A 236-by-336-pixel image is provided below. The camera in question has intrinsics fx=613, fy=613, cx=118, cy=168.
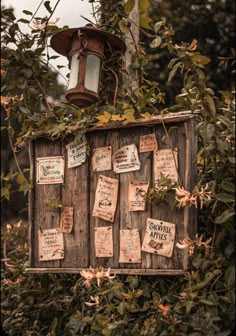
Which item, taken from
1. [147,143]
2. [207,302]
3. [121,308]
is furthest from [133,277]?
[147,143]

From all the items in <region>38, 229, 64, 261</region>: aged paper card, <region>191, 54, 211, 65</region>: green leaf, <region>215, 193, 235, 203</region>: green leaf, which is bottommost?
<region>38, 229, 64, 261</region>: aged paper card

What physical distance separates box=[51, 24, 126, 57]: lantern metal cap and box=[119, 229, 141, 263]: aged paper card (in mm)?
878

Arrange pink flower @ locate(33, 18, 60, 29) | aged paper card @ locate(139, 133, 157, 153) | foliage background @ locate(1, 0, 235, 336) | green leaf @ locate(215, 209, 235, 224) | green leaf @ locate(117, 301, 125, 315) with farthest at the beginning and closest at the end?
pink flower @ locate(33, 18, 60, 29) < aged paper card @ locate(139, 133, 157, 153) < green leaf @ locate(117, 301, 125, 315) < foliage background @ locate(1, 0, 235, 336) < green leaf @ locate(215, 209, 235, 224)

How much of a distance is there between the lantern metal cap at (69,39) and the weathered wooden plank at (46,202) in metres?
0.43

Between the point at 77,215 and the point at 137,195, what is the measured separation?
0.34 meters

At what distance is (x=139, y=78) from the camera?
9.89 feet

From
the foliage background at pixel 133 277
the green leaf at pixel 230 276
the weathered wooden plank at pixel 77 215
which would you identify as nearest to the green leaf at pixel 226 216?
the foliage background at pixel 133 277

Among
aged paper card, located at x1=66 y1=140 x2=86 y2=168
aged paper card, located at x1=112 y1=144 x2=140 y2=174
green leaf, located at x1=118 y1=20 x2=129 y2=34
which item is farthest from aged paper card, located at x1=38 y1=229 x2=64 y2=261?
green leaf, located at x1=118 y1=20 x2=129 y2=34

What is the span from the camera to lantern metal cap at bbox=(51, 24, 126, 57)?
2666 millimetres

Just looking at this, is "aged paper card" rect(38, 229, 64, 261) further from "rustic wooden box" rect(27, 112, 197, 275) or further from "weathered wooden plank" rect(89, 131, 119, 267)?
"weathered wooden plank" rect(89, 131, 119, 267)

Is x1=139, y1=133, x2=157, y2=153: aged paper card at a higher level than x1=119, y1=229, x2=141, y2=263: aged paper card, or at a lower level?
higher

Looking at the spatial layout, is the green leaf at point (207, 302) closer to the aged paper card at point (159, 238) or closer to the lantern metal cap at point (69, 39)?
the aged paper card at point (159, 238)

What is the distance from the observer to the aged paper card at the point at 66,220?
2715 mm

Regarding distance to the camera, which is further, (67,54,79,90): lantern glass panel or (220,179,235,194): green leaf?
(67,54,79,90): lantern glass panel
